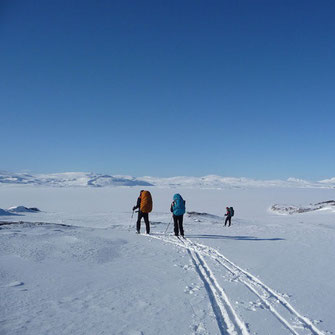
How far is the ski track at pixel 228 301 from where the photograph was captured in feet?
11.0

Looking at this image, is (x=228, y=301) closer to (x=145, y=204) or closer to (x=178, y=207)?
(x=178, y=207)

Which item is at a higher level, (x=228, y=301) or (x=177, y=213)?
(x=177, y=213)

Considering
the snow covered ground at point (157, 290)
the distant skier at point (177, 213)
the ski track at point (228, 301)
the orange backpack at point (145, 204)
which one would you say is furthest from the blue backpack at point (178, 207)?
the ski track at point (228, 301)

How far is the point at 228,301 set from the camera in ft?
13.3

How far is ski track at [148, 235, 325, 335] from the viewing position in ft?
11.0

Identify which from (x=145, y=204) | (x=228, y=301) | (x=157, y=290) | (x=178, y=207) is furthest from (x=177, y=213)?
(x=228, y=301)

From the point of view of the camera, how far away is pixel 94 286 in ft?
14.5

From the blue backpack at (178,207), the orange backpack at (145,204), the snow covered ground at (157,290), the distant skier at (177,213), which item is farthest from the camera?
the orange backpack at (145,204)

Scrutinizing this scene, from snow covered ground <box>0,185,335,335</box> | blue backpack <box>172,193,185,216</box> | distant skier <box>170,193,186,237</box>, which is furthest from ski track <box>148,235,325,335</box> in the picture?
blue backpack <box>172,193,185,216</box>

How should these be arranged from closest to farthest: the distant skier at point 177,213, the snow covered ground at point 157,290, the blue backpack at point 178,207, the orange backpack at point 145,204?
the snow covered ground at point 157,290 < the distant skier at point 177,213 < the blue backpack at point 178,207 < the orange backpack at point 145,204

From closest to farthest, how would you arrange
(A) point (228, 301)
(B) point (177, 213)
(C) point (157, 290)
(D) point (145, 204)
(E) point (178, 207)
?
1. (A) point (228, 301)
2. (C) point (157, 290)
3. (B) point (177, 213)
4. (E) point (178, 207)
5. (D) point (145, 204)

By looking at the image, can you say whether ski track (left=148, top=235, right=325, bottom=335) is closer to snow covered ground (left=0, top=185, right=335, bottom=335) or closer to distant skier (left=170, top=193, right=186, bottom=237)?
snow covered ground (left=0, top=185, right=335, bottom=335)

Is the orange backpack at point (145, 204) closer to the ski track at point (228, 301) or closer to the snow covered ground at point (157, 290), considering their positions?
the snow covered ground at point (157, 290)

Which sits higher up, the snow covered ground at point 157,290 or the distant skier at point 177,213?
the distant skier at point 177,213
